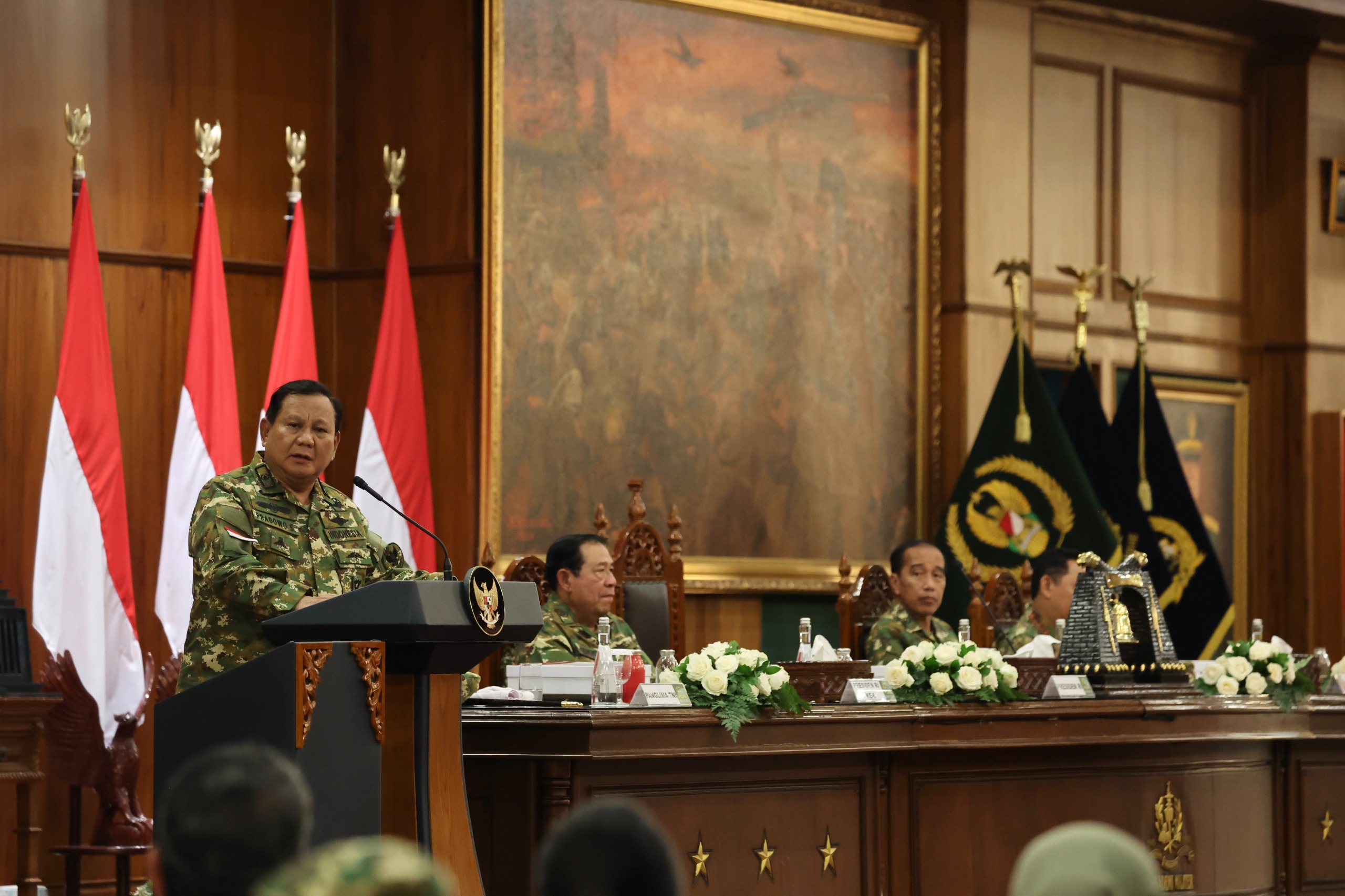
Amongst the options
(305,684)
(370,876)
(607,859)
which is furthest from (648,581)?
(370,876)

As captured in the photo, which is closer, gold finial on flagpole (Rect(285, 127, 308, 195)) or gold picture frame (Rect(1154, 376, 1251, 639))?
gold finial on flagpole (Rect(285, 127, 308, 195))

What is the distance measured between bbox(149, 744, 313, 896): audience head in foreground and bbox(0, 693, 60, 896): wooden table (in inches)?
178

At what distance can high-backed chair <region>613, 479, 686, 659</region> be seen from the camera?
258 inches

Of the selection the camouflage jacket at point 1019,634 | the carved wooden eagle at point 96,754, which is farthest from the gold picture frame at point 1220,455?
the carved wooden eagle at point 96,754

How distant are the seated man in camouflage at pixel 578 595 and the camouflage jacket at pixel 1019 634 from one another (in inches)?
65.4

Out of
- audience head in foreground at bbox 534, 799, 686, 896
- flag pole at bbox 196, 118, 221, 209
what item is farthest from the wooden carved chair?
audience head in foreground at bbox 534, 799, 686, 896

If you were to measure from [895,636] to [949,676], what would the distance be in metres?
1.48

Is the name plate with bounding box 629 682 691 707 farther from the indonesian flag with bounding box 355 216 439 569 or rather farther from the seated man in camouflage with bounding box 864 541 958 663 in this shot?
the indonesian flag with bounding box 355 216 439 569

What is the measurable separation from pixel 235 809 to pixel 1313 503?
29.1ft

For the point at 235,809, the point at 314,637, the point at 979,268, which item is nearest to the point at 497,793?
the point at 314,637

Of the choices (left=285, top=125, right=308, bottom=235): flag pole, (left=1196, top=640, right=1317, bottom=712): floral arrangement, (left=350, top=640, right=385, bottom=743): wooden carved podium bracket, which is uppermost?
(left=285, top=125, right=308, bottom=235): flag pole

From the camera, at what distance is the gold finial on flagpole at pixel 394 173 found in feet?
23.9

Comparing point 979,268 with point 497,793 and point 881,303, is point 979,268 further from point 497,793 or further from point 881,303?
point 497,793

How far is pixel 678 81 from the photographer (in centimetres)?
792
